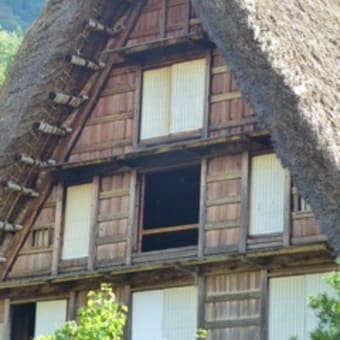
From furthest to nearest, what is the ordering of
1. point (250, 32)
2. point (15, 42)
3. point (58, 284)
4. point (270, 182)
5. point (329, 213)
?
1. point (15, 42)
2. point (58, 284)
3. point (270, 182)
4. point (250, 32)
5. point (329, 213)

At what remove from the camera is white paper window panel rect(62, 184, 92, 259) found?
2473 centimetres

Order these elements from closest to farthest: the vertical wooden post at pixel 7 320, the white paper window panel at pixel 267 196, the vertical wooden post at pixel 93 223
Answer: the white paper window panel at pixel 267 196 < the vertical wooden post at pixel 93 223 < the vertical wooden post at pixel 7 320

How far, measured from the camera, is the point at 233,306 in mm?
22812

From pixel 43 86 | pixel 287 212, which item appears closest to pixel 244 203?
pixel 287 212

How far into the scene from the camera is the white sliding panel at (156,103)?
24.4 m

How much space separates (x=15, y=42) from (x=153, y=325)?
43.1 metres

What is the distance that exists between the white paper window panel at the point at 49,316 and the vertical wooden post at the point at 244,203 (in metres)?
3.45

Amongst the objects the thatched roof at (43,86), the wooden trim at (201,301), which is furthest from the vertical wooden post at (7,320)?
the wooden trim at (201,301)

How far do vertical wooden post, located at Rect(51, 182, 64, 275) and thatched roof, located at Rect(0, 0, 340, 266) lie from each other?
0.44 m

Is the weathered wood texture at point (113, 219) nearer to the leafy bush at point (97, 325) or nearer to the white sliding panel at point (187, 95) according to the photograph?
the white sliding panel at point (187, 95)

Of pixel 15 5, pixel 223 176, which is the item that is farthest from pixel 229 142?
pixel 15 5

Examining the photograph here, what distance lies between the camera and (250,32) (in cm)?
2144

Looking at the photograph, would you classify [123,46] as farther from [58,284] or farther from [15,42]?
[15,42]

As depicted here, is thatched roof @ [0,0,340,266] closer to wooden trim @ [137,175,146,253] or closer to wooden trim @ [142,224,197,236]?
wooden trim @ [137,175,146,253]
